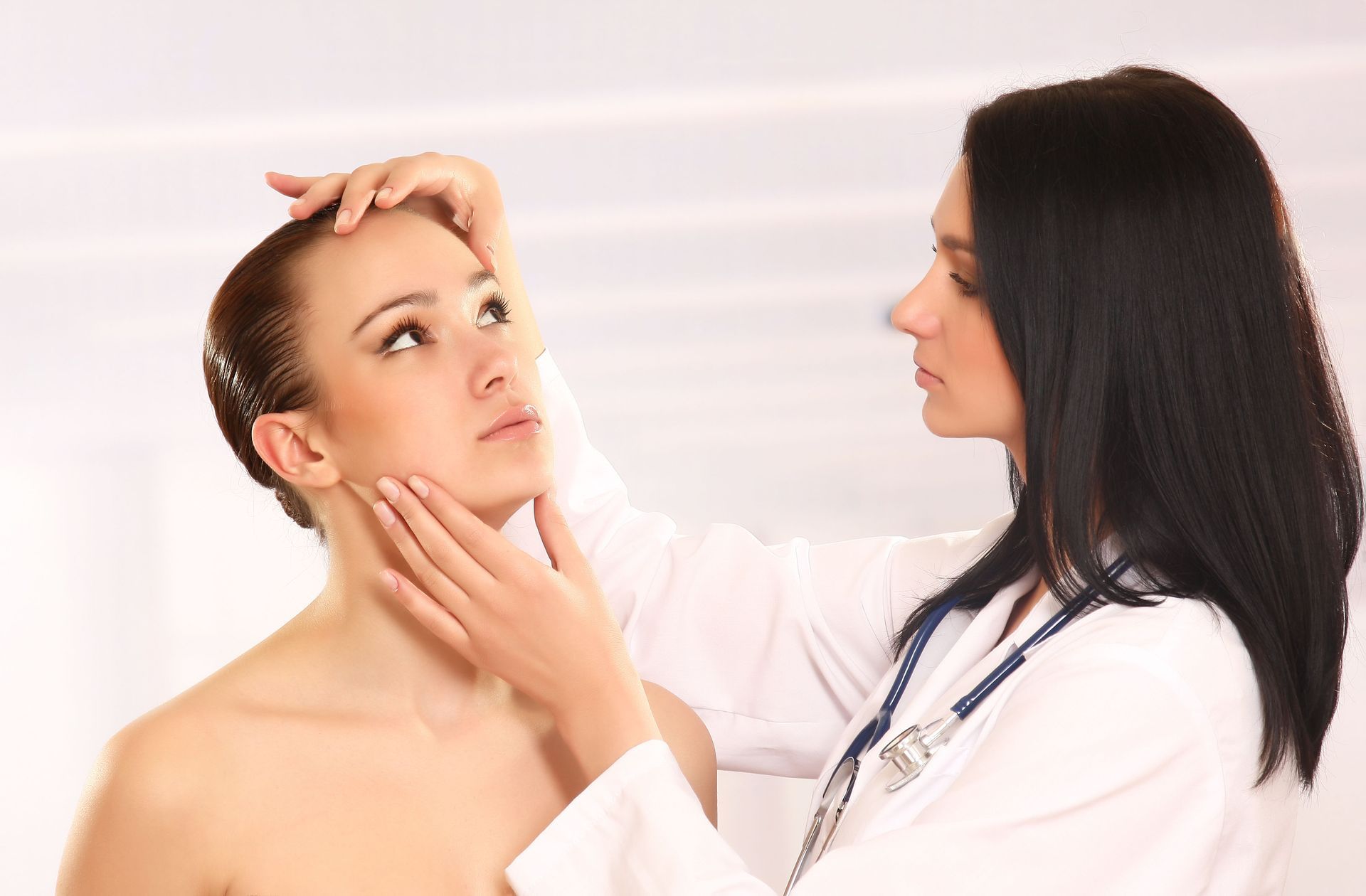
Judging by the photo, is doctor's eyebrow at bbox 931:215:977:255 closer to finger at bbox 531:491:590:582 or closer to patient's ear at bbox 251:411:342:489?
finger at bbox 531:491:590:582

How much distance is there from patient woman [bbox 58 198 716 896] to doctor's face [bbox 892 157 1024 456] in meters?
0.48

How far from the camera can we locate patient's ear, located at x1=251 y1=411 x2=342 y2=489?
1544 millimetres

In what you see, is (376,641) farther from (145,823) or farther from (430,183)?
(430,183)

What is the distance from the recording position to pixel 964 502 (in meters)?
2.92

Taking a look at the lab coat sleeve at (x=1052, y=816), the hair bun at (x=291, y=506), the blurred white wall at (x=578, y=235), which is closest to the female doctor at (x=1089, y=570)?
the lab coat sleeve at (x=1052, y=816)

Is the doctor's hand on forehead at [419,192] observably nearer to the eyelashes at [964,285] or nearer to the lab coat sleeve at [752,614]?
the lab coat sleeve at [752,614]

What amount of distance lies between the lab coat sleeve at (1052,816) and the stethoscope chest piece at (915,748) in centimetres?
8

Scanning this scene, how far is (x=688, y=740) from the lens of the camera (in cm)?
173

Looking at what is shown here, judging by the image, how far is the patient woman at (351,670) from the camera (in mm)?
1386

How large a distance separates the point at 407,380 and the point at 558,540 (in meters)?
0.27

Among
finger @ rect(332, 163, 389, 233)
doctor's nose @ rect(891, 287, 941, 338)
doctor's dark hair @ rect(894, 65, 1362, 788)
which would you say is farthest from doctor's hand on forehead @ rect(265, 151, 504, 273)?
doctor's dark hair @ rect(894, 65, 1362, 788)

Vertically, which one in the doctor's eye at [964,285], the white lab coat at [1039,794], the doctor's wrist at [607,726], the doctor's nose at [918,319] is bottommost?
the white lab coat at [1039,794]

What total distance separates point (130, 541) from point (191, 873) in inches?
65.2

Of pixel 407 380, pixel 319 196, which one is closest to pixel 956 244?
pixel 407 380
